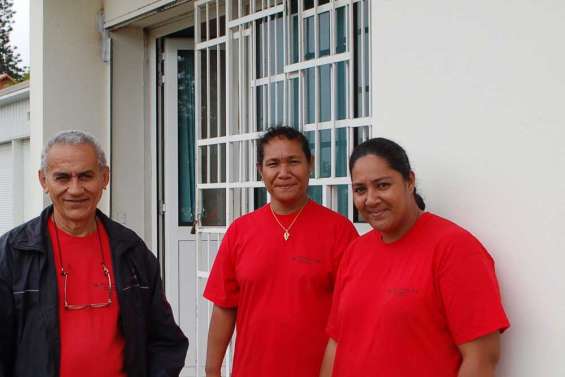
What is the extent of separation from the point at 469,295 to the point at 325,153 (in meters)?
→ 1.79

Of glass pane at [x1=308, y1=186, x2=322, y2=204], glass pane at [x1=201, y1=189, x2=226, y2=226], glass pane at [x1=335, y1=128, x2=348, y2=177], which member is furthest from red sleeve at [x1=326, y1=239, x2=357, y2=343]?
glass pane at [x1=201, y1=189, x2=226, y2=226]

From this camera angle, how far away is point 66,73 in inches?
223

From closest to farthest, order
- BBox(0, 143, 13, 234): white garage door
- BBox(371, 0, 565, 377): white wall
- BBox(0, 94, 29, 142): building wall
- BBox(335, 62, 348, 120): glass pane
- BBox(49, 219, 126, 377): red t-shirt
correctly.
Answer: BBox(371, 0, 565, 377): white wall < BBox(49, 219, 126, 377): red t-shirt < BBox(335, 62, 348, 120): glass pane < BBox(0, 94, 29, 142): building wall < BBox(0, 143, 13, 234): white garage door

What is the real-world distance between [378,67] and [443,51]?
334 mm

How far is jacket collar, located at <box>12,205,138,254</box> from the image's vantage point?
2.46m

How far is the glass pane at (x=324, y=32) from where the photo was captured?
374 centimetres

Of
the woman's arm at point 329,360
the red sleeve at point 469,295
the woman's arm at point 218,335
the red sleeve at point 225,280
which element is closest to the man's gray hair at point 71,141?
the red sleeve at point 225,280

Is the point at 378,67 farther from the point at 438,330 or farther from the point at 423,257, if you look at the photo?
the point at 438,330

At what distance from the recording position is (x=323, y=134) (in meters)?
3.77

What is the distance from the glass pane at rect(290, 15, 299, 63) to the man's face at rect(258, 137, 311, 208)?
1.18 meters

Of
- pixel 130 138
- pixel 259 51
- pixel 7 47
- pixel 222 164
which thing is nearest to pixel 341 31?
pixel 259 51

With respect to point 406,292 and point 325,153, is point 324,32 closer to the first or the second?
point 325,153

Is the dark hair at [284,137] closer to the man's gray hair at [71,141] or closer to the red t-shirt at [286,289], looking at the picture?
the red t-shirt at [286,289]

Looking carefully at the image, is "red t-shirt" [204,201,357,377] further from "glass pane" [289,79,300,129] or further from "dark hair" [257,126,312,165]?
"glass pane" [289,79,300,129]
